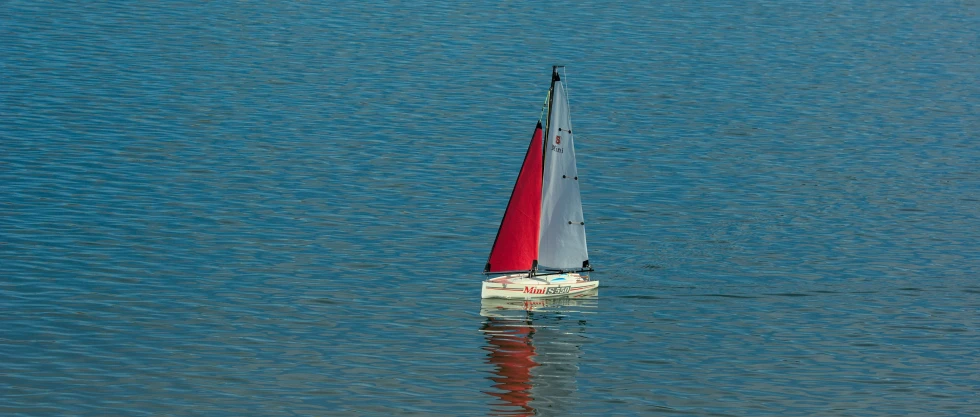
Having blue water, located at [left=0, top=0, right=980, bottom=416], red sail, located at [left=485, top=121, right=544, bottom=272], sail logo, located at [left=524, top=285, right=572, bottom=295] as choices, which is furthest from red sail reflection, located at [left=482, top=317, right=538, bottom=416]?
red sail, located at [left=485, top=121, right=544, bottom=272]

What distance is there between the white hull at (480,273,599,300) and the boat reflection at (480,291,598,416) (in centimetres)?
47

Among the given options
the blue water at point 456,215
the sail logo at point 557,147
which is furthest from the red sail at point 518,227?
the blue water at point 456,215

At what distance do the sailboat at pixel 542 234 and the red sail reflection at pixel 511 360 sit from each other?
3.04 metres

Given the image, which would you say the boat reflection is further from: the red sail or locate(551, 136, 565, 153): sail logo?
locate(551, 136, 565, 153): sail logo

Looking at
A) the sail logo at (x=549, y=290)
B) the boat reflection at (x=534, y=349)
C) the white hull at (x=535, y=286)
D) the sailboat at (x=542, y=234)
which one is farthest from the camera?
the sail logo at (x=549, y=290)

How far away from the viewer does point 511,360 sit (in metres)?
60.9

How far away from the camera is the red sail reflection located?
56.2 metres

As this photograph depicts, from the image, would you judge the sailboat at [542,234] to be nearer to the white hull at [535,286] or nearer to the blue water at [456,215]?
the white hull at [535,286]

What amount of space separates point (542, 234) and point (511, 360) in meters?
9.87

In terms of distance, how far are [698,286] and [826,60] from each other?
70143 mm

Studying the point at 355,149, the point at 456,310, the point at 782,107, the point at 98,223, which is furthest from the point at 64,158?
the point at 782,107

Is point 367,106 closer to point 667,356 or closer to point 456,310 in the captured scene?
point 456,310

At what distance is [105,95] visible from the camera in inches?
4279

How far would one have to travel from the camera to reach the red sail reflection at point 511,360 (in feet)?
184
